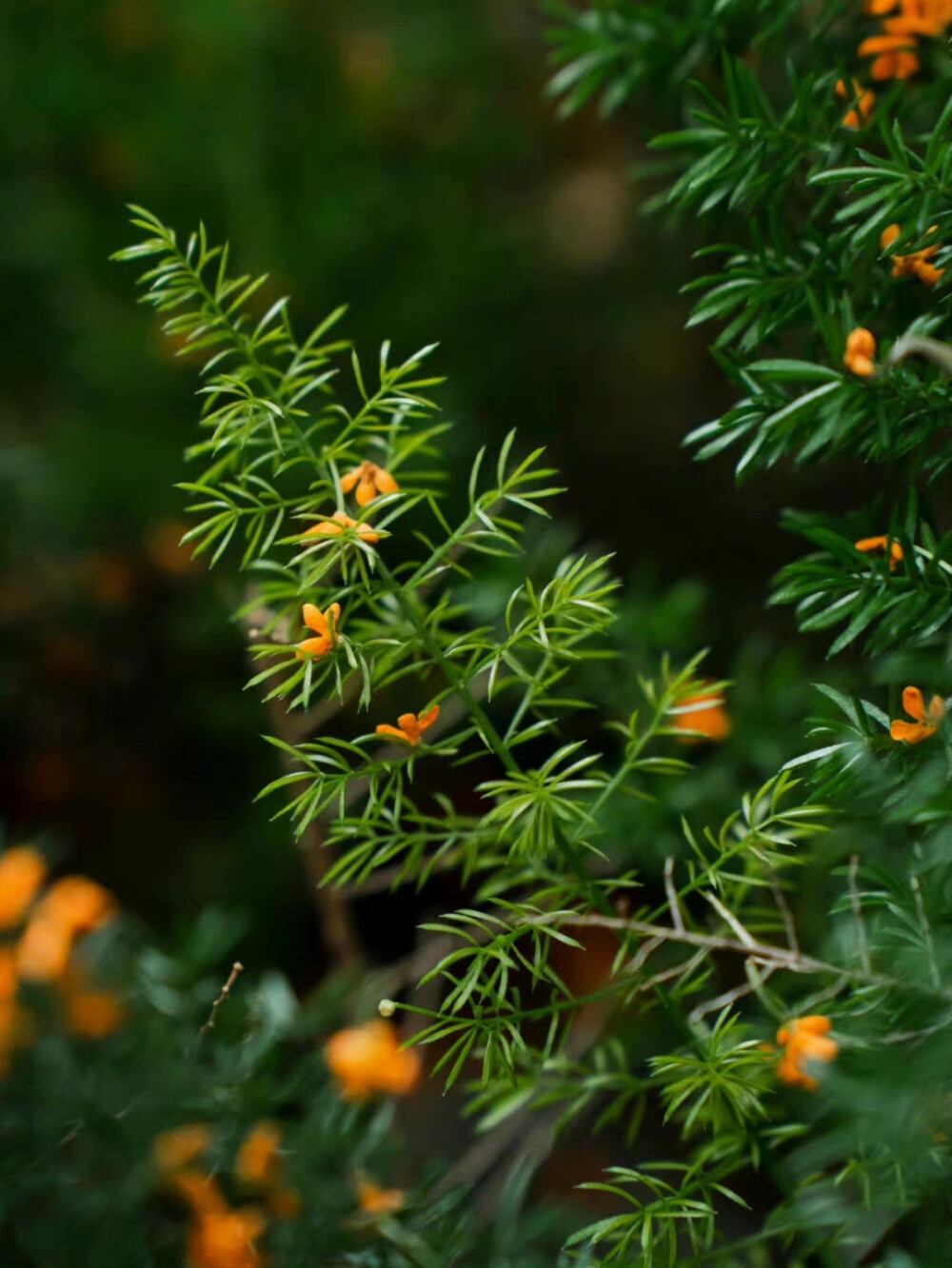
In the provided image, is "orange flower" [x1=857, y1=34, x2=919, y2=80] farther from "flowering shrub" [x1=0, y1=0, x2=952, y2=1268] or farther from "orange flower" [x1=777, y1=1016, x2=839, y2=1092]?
"orange flower" [x1=777, y1=1016, x2=839, y2=1092]

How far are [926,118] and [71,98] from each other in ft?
3.55

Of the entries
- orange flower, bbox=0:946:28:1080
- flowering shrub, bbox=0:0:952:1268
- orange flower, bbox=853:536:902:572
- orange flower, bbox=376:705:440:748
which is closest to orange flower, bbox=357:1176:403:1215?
flowering shrub, bbox=0:0:952:1268

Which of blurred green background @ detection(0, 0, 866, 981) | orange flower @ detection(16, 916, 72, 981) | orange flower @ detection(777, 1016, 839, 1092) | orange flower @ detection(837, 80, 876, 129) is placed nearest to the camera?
orange flower @ detection(777, 1016, 839, 1092)

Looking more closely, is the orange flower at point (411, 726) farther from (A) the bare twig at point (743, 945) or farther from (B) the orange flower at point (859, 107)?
(B) the orange flower at point (859, 107)

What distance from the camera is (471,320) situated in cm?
141

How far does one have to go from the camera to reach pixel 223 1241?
0.56 metres

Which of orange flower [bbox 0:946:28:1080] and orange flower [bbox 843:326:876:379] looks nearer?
orange flower [bbox 843:326:876:379]

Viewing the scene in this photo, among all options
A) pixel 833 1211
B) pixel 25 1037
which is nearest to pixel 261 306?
pixel 25 1037

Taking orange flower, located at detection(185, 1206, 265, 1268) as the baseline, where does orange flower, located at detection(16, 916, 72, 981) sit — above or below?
above

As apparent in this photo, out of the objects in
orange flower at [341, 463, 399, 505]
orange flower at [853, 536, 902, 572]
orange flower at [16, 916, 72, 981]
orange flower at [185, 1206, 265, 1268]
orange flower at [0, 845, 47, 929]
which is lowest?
orange flower at [185, 1206, 265, 1268]

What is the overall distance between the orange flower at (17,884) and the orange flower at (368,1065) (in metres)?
0.21

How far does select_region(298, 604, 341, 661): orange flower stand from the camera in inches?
16.8

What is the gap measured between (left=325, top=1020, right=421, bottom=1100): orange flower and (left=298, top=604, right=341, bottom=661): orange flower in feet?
1.03

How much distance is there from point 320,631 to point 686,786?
0.40 meters
